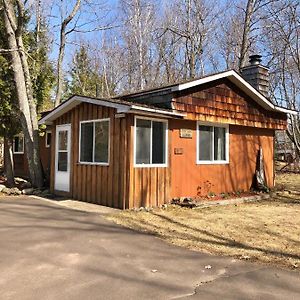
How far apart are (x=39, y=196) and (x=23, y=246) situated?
6629 mm

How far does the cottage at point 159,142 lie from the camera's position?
10.2m

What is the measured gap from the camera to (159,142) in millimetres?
10883

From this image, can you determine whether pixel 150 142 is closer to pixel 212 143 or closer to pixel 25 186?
pixel 212 143

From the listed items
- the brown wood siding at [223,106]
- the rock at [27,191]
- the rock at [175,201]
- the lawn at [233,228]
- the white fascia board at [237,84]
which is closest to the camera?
the lawn at [233,228]

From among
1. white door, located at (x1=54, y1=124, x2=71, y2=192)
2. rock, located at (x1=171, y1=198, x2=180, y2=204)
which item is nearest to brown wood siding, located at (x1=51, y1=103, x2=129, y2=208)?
white door, located at (x1=54, y1=124, x2=71, y2=192)

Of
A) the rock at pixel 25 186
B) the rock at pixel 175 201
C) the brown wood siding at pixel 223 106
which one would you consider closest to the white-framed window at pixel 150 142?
the brown wood siding at pixel 223 106

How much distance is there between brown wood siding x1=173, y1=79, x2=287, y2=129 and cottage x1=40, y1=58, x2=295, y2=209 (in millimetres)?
31

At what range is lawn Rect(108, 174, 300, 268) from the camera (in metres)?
6.31

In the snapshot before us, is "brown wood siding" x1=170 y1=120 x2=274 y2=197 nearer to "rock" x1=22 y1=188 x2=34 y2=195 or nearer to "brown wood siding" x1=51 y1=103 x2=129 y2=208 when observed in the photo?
"brown wood siding" x1=51 y1=103 x2=129 y2=208

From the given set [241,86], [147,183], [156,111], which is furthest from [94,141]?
[241,86]

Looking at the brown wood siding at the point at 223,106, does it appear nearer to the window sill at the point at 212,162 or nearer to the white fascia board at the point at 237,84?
the white fascia board at the point at 237,84

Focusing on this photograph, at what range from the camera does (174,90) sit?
10820 millimetres

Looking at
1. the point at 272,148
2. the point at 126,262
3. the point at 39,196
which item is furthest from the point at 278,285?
the point at 272,148

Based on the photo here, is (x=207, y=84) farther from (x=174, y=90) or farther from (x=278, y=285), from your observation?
(x=278, y=285)
